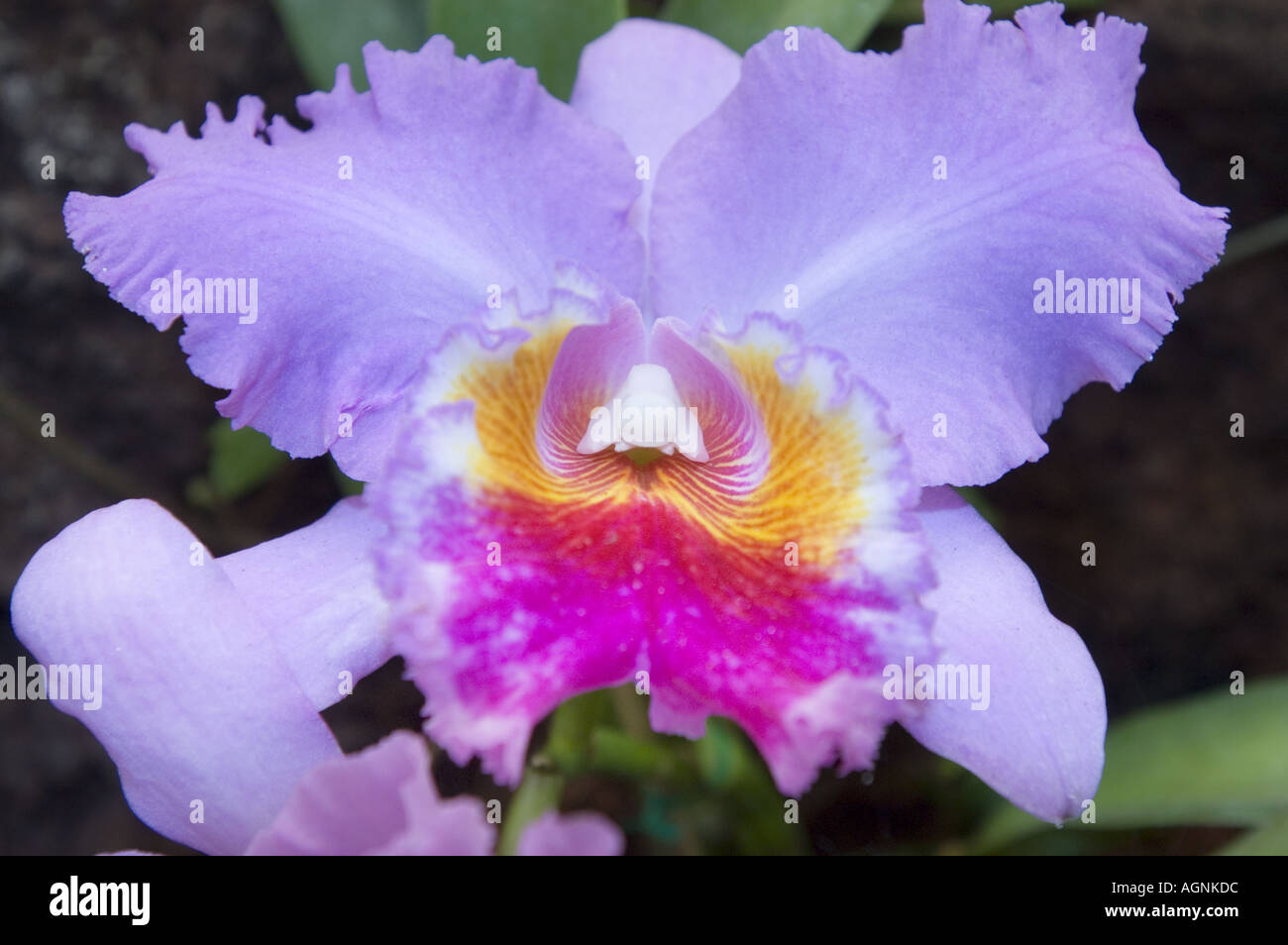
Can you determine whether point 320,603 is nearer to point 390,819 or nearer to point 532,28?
point 390,819

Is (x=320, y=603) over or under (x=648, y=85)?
under

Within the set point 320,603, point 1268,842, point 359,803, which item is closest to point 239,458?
point 320,603


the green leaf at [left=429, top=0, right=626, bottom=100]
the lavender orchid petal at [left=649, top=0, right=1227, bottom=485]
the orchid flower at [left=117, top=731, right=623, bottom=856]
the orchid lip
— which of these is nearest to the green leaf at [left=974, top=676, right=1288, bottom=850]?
the lavender orchid petal at [left=649, top=0, right=1227, bottom=485]

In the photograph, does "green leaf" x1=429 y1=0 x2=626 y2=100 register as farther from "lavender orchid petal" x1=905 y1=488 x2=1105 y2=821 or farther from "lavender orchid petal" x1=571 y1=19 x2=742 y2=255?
"lavender orchid petal" x1=905 y1=488 x2=1105 y2=821

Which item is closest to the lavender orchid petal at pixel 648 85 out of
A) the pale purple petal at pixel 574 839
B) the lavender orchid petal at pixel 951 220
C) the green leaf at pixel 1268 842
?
the lavender orchid petal at pixel 951 220

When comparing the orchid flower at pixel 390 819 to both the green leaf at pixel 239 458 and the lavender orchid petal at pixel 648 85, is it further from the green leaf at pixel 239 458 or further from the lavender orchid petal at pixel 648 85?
the green leaf at pixel 239 458

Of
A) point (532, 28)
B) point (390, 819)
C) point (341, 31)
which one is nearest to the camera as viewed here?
point (390, 819)
